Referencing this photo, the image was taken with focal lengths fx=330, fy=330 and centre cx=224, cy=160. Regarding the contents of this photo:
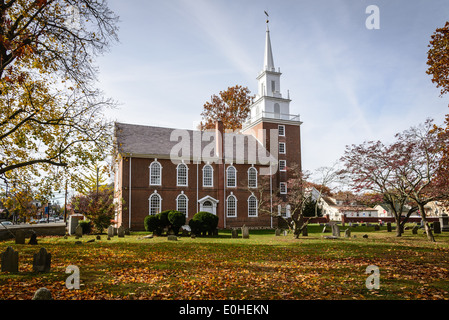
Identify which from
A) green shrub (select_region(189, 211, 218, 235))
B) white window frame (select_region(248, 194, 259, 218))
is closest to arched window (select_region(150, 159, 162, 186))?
green shrub (select_region(189, 211, 218, 235))

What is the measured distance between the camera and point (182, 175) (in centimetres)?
3444

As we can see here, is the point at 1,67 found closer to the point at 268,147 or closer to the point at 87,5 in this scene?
the point at 87,5

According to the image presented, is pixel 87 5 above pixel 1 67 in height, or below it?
above

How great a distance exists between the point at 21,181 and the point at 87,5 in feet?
22.1

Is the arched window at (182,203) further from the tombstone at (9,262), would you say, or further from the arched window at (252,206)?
the tombstone at (9,262)

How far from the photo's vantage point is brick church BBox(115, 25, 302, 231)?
3219 cm

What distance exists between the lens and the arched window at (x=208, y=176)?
3547 cm

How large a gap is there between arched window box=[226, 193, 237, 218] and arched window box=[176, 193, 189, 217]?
464cm

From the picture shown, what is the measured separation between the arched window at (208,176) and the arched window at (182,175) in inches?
81.1

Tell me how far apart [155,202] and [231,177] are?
29.2 ft

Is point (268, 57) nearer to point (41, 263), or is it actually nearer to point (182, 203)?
point (182, 203)

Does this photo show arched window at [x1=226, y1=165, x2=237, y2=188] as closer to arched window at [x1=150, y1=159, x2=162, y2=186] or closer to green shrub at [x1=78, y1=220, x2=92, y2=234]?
arched window at [x1=150, y1=159, x2=162, y2=186]
